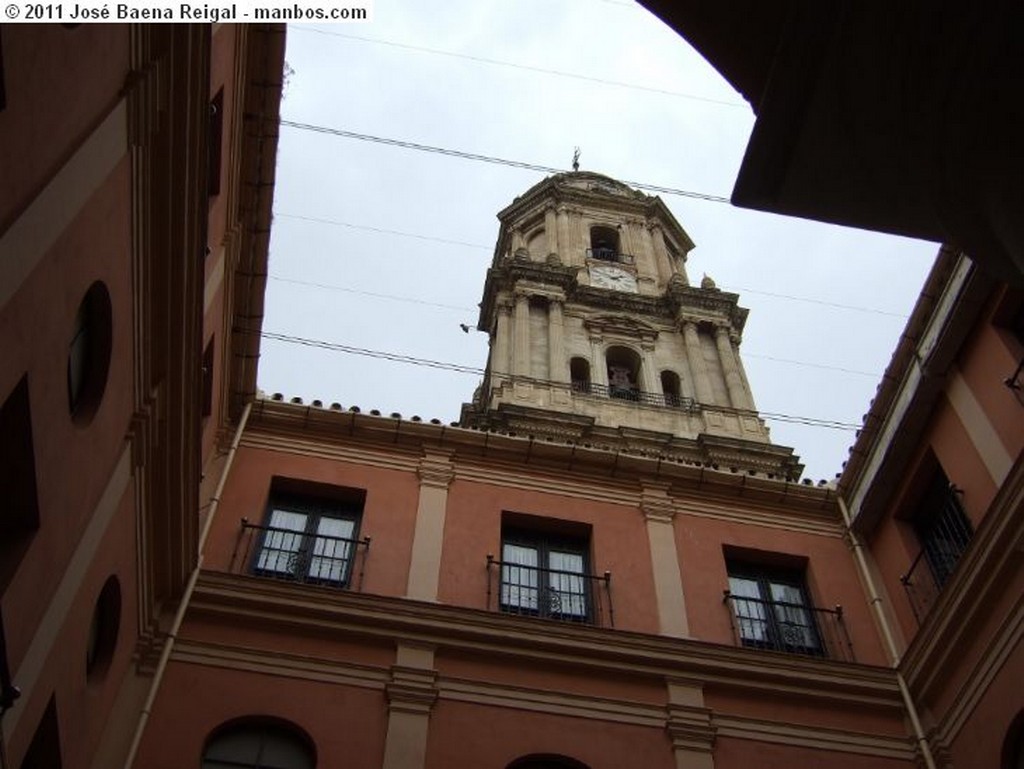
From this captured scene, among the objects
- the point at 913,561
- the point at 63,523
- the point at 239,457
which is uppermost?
the point at 239,457

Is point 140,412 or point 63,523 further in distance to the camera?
point 140,412

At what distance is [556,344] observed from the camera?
32406mm

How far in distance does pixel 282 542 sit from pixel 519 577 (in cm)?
304

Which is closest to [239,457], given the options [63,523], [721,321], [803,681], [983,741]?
[63,523]

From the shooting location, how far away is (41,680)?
812cm

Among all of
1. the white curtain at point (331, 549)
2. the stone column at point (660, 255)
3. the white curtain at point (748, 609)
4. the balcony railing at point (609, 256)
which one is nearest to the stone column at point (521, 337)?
the balcony railing at point (609, 256)

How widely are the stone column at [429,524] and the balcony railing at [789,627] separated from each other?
12.5ft

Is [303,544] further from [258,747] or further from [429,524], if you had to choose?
[258,747]

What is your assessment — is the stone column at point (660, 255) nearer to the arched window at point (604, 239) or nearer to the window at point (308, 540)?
the arched window at point (604, 239)

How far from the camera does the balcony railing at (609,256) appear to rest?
3922 centimetres

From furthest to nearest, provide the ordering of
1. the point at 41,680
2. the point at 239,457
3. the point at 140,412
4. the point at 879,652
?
the point at 239,457 < the point at 879,652 < the point at 140,412 < the point at 41,680

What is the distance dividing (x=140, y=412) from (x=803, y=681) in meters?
8.12

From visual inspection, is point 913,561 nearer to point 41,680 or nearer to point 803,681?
point 803,681

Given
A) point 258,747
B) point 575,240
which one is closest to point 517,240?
point 575,240
